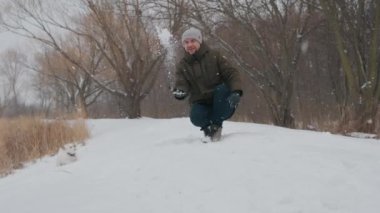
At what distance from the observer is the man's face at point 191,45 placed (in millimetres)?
5582

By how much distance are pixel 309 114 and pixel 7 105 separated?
3826cm

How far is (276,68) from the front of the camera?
1280 centimetres

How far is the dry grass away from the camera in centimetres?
955

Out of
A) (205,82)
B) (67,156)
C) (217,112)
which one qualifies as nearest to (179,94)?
(205,82)

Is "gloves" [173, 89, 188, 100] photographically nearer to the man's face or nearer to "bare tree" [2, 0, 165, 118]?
the man's face

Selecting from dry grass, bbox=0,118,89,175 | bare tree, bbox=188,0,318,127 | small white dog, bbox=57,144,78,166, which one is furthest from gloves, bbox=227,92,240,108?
bare tree, bbox=188,0,318,127

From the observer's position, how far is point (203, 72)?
5.64 metres

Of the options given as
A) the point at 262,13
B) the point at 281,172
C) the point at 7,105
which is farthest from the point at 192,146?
the point at 7,105

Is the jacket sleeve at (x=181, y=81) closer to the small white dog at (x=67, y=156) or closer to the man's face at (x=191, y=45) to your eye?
the man's face at (x=191, y=45)

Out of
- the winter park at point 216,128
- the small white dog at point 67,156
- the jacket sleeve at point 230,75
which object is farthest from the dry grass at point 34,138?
the jacket sleeve at point 230,75

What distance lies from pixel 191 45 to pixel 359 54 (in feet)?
17.3

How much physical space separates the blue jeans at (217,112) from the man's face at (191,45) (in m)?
0.47

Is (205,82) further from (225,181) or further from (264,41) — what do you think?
(264,41)

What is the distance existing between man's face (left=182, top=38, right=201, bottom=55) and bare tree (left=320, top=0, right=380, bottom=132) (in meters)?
3.99
